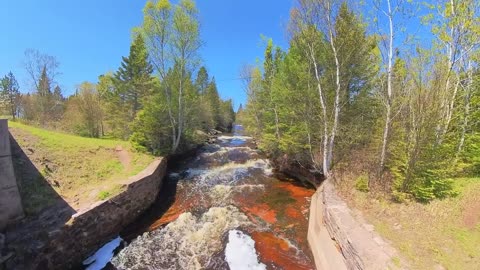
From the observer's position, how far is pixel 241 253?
6758 millimetres

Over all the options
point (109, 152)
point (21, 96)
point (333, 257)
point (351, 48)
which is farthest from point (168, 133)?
point (21, 96)

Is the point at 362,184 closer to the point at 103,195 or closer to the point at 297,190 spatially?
the point at 297,190

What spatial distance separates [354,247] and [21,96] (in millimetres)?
46238

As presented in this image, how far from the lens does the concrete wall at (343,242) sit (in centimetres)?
450

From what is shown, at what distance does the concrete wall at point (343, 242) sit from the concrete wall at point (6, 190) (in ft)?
25.6

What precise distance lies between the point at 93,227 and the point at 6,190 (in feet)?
7.49

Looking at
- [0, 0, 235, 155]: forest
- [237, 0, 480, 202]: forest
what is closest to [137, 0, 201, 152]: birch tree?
[0, 0, 235, 155]: forest

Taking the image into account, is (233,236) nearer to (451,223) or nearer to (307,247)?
(307,247)

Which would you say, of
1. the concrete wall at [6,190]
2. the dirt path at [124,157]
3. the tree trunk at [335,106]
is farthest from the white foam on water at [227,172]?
the concrete wall at [6,190]

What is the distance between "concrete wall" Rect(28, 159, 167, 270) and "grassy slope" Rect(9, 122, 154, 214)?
475 mm

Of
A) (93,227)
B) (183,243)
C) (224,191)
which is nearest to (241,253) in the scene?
(183,243)

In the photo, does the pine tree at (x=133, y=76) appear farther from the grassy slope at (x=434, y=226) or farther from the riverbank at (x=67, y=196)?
the grassy slope at (x=434, y=226)

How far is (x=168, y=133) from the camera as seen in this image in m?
16.6

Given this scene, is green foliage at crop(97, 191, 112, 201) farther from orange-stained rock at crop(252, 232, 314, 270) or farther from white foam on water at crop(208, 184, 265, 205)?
orange-stained rock at crop(252, 232, 314, 270)
